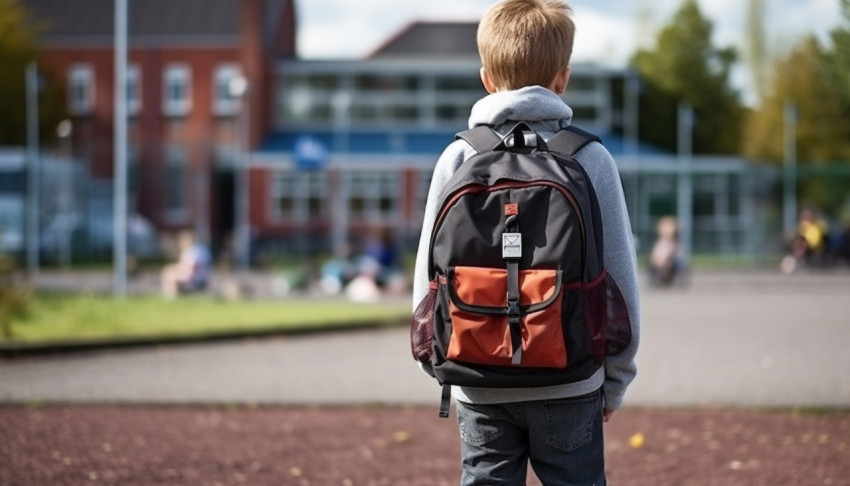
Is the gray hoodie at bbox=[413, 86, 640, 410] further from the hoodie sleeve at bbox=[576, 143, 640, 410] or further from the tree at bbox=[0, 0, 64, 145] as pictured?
the tree at bbox=[0, 0, 64, 145]

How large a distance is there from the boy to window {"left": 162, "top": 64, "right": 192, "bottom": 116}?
190ft

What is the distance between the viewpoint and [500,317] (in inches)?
116

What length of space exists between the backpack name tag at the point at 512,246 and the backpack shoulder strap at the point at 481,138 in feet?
0.90

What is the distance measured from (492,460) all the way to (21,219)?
3642 cm

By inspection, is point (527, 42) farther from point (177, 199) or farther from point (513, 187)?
point (177, 199)

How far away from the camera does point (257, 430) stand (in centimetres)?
774

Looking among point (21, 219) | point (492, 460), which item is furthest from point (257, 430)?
point (21, 219)

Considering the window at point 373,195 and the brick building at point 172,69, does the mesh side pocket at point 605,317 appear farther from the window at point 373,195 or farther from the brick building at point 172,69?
the brick building at point 172,69

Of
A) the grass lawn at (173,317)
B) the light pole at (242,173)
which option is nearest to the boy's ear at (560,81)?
the grass lawn at (173,317)

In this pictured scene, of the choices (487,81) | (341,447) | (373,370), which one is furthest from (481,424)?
(373,370)

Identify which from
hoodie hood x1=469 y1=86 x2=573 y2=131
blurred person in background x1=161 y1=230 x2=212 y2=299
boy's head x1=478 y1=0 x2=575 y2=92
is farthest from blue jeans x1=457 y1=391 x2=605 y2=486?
blurred person in background x1=161 y1=230 x2=212 y2=299

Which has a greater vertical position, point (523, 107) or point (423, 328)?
point (523, 107)

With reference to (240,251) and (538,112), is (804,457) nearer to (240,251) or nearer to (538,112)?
(538,112)

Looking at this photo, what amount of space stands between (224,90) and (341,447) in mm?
53633
